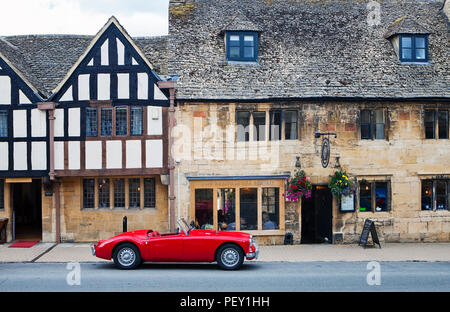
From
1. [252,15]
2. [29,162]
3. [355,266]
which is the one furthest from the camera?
[252,15]

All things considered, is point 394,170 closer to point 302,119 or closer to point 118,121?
point 302,119

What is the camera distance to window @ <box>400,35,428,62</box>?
1897cm

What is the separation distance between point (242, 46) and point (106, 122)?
6153mm

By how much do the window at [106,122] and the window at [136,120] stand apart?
2.66 feet

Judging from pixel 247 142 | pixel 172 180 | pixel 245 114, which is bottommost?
pixel 172 180

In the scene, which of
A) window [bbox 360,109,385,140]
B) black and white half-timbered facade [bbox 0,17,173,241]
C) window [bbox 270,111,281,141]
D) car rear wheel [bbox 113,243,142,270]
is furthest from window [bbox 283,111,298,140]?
car rear wheel [bbox 113,243,142,270]

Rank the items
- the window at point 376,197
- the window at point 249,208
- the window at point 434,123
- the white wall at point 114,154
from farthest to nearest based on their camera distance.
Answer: the window at point 434,123 → the window at point 376,197 → the window at point 249,208 → the white wall at point 114,154

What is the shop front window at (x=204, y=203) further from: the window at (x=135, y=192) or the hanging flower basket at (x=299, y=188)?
the hanging flower basket at (x=299, y=188)

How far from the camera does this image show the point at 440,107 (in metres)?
17.8

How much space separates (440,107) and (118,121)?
12.2m

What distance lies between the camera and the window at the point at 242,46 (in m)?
18.6

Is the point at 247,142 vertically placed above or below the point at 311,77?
below

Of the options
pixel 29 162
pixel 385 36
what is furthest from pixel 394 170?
pixel 29 162

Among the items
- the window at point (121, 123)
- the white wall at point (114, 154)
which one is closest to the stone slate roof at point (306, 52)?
the window at point (121, 123)
